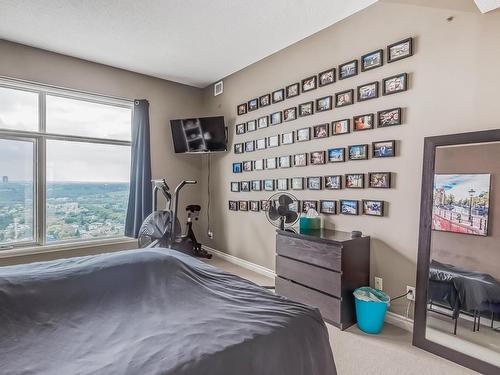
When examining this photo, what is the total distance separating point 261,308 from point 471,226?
1.58 m

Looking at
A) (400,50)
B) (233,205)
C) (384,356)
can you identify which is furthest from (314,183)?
(384,356)

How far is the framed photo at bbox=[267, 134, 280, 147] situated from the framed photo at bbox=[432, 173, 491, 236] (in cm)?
181

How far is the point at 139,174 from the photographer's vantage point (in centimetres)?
421

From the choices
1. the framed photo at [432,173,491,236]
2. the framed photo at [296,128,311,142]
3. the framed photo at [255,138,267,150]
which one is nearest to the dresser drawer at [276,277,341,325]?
the framed photo at [432,173,491,236]

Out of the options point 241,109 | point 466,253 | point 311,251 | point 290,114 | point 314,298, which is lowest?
point 314,298

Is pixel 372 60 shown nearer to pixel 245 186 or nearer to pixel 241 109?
pixel 241 109

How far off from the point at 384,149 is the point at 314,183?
2.68ft

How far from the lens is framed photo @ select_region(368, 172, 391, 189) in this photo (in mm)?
2490

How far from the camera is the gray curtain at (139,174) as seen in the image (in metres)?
4.16

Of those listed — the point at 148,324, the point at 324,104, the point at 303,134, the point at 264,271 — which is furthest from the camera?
the point at 264,271

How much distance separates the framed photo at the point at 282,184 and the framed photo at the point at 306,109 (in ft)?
2.52

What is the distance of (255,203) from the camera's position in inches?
154

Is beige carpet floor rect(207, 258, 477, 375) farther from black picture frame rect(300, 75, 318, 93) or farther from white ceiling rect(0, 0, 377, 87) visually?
white ceiling rect(0, 0, 377, 87)

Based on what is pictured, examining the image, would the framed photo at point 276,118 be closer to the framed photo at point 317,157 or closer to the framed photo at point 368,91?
the framed photo at point 317,157
